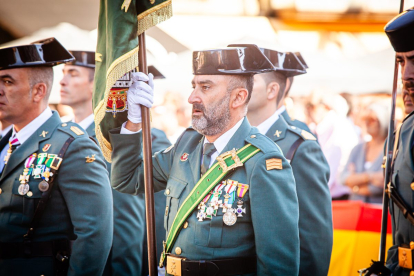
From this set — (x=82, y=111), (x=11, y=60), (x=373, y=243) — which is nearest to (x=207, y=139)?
(x=11, y=60)

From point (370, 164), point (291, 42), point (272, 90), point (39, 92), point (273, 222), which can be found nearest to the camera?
point (273, 222)

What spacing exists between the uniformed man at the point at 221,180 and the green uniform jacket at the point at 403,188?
684 mm

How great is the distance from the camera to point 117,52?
10.3 feet

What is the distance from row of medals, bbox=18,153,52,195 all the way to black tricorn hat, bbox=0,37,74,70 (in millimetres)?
694

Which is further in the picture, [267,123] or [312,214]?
[267,123]

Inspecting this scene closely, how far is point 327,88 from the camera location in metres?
8.37

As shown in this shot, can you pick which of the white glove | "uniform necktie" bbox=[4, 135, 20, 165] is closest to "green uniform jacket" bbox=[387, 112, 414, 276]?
the white glove

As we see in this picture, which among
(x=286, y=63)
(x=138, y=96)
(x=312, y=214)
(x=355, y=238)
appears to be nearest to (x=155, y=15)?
(x=138, y=96)

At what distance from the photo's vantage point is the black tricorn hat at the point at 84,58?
5.09 meters

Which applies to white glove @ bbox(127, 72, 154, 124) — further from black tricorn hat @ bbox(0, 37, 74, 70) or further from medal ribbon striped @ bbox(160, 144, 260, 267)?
black tricorn hat @ bbox(0, 37, 74, 70)

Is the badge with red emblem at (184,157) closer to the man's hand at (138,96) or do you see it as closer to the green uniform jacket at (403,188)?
the man's hand at (138,96)

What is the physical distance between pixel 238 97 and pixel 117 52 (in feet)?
2.58

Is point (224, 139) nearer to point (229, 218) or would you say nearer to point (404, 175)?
point (229, 218)

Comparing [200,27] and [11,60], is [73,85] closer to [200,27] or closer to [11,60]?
[11,60]
